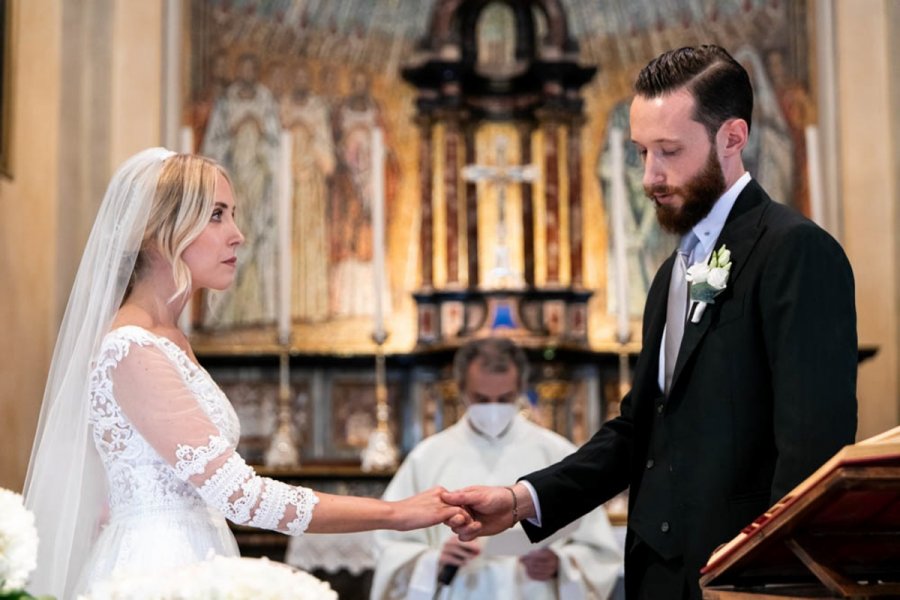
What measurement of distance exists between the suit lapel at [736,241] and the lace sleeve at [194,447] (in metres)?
1.04

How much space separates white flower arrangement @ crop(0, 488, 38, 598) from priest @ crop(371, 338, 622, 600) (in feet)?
10.1

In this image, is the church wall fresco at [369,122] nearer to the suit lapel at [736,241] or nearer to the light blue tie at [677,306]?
the light blue tie at [677,306]

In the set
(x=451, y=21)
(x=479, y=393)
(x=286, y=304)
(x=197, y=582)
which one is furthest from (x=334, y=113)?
(x=197, y=582)

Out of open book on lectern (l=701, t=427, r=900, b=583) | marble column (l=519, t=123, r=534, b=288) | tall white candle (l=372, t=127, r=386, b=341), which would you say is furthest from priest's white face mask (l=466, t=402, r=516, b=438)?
open book on lectern (l=701, t=427, r=900, b=583)

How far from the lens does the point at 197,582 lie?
2021 millimetres

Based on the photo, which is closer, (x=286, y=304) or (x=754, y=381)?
(x=754, y=381)

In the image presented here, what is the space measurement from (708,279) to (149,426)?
4.77 ft

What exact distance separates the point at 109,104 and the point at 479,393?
376 centimetres

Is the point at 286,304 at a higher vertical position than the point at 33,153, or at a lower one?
lower

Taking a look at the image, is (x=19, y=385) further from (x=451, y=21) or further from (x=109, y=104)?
(x=451, y=21)

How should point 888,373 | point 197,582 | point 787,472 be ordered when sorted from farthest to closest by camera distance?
point 888,373, point 787,472, point 197,582

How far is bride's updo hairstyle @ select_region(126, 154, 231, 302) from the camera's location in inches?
135

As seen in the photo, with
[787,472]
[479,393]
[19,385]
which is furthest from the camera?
[19,385]

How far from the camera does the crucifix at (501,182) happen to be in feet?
25.6
